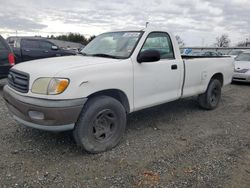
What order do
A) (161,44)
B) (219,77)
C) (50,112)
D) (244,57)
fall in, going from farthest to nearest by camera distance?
(244,57) → (219,77) → (161,44) → (50,112)

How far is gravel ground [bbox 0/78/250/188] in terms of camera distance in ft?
10.6

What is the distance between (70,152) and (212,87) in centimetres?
403

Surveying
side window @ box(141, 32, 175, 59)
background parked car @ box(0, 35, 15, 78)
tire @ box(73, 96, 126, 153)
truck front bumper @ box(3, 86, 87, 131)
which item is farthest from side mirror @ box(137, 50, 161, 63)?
background parked car @ box(0, 35, 15, 78)

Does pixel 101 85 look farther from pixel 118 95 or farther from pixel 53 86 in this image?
pixel 53 86

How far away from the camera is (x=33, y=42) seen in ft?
42.6

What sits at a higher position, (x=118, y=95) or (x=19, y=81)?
(x=19, y=81)

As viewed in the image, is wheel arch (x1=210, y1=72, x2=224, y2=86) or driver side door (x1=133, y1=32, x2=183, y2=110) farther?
wheel arch (x1=210, y1=72, x2=224, y2=86)

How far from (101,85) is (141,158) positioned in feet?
3.88

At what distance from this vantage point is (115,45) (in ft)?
15.4

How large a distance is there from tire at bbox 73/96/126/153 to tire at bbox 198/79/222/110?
302 centimetres

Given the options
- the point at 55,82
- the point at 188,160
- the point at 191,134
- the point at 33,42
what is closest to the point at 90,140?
the point at 55,82

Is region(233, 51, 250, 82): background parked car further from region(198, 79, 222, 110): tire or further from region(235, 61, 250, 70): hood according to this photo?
region(198, 79, 222, 110): tire

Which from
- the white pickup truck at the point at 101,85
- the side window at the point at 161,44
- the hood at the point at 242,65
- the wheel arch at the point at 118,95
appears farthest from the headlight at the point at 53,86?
the hood at the point at 242,65

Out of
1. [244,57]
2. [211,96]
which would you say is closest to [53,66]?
[211,96]
